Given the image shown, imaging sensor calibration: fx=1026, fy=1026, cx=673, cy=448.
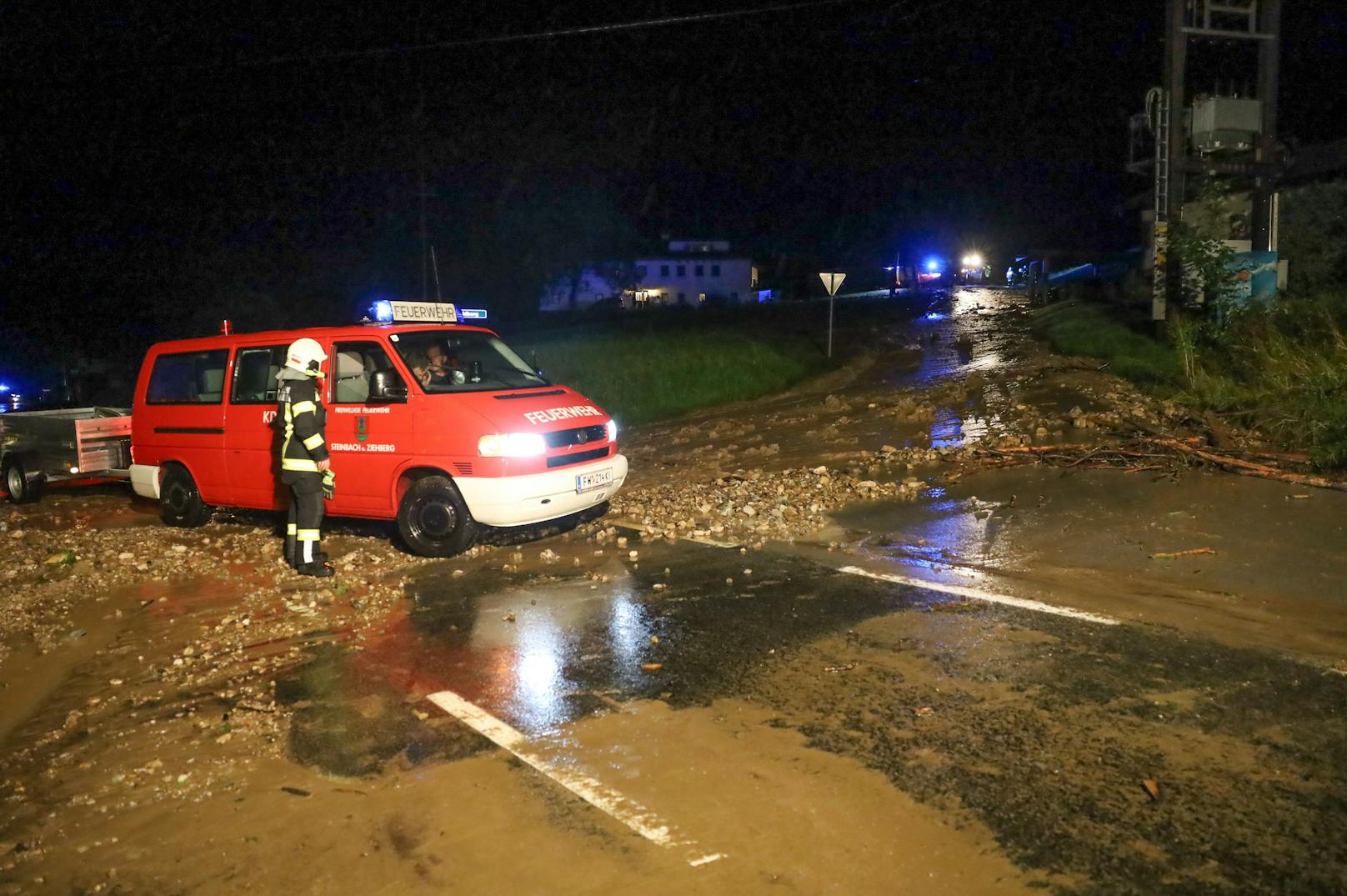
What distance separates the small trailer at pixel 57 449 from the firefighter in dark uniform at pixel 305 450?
190 inches

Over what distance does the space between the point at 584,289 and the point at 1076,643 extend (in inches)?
2798

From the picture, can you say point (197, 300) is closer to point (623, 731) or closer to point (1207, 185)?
point (1207, 185)

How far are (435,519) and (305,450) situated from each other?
1214 mm

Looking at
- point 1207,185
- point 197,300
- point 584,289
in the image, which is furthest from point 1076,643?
point 584,289

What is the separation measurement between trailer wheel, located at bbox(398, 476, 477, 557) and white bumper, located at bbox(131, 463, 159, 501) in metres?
3.82

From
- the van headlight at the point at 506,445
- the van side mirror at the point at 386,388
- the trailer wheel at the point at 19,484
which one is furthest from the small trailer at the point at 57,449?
the van headlight at the point at 506,445

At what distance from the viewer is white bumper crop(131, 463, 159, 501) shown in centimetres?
1115

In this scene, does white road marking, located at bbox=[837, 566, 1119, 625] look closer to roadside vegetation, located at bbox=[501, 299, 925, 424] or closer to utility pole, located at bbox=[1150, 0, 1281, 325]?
utility pole, located at bbox=[1150, 0, 1281, 325]

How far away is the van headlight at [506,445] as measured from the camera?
27.8ft

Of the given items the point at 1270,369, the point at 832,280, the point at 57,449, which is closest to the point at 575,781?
the point at 1270,369

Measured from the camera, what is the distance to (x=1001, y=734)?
4754mm

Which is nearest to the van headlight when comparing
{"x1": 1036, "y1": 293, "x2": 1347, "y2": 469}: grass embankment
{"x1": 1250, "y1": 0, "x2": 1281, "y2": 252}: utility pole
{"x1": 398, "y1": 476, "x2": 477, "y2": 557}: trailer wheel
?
{"x1": 398, "y1": 476, "x2": 477, "y2": 557}: trailer wheel

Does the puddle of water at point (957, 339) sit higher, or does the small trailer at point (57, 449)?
the puddle of water at point (957, 339)

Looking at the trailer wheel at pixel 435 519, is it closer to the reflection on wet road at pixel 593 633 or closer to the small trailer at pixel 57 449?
the reflection on wet road at pixel 593 633
